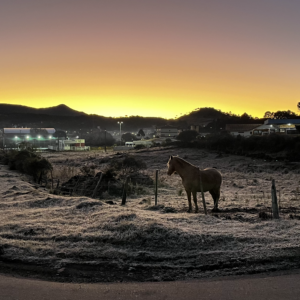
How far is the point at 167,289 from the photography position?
518 cm

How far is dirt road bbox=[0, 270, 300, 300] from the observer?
4898 mm

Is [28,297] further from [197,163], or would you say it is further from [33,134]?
[33,134]

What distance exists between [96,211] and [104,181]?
9983 millimetres

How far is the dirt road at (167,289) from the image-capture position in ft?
16.1

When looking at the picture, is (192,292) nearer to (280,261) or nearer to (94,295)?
(94,295)

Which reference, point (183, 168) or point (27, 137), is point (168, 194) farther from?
point (27, 137)

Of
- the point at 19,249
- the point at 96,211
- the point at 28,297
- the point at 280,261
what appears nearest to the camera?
the point at 28,297

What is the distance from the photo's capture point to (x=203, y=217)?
385 inches

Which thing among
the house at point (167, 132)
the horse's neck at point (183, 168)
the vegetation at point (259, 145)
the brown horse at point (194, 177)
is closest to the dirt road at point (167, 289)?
the brown horse at point (194, 177)

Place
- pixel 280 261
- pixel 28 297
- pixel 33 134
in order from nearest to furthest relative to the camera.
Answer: pixel 28 297 → pixel 280 261 → pixel 33 134

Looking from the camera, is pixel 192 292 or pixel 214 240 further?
pixel 214 240

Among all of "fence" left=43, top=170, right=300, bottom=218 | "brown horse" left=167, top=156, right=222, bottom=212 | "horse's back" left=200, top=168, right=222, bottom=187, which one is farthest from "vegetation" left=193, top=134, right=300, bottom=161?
"brown horse" left=167, top=156, right=222, bottom=212

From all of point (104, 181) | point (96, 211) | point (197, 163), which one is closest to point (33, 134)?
point (197, 163)

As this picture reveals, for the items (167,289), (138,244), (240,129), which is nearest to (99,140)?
(240,129)
